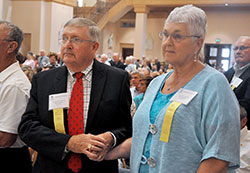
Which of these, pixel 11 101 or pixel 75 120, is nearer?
pixel 75 120

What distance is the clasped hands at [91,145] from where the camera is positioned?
1.70m

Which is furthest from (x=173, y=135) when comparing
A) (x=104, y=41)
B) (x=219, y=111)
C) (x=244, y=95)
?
(x=104, y=41)

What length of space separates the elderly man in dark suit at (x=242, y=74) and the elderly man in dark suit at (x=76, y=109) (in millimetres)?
2013

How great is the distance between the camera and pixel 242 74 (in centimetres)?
381

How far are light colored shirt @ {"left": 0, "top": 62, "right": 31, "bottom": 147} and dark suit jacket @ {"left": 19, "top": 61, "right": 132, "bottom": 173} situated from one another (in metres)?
0.12

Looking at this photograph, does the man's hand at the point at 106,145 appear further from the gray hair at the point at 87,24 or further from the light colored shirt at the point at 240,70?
the light colored shirt at the point at 240,70

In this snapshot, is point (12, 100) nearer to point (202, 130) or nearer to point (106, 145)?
point (106, 145)

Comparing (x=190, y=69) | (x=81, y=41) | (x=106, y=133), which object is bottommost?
(x=106, y=133)

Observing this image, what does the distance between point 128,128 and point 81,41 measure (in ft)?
1.96

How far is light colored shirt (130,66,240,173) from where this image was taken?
4.55ft

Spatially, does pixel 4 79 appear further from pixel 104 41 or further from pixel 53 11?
pixel 104 41

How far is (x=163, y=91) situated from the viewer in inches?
67.2

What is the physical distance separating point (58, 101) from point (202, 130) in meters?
0.86

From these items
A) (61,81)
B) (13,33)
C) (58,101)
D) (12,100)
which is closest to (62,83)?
(61,81)
